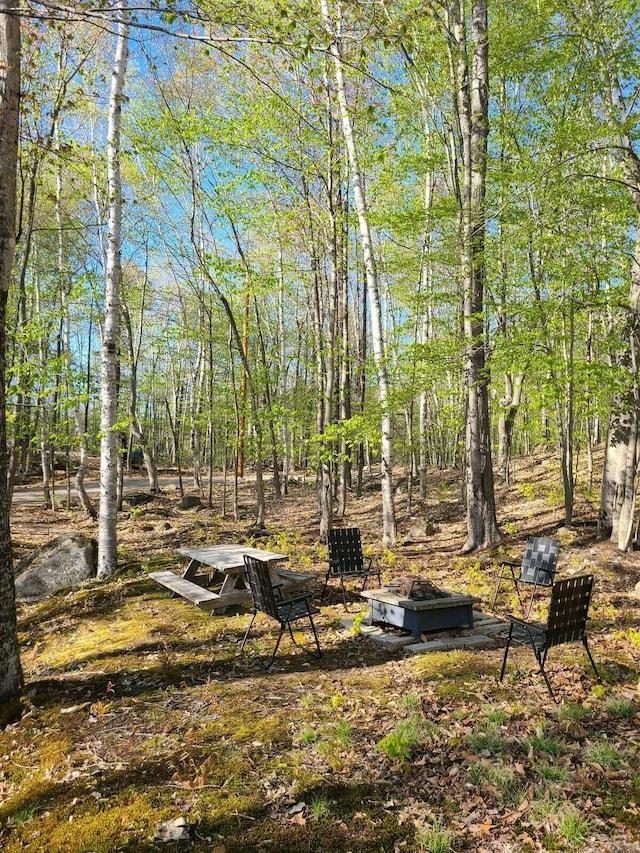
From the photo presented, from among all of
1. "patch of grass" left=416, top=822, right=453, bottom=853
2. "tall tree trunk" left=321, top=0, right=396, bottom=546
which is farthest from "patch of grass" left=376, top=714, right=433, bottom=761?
"tall tree trunk" left=321, top=0, right=396, bottom=546

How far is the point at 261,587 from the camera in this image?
5.10 m

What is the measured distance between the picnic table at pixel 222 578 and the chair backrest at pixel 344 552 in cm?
43

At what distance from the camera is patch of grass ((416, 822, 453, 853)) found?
262 cm

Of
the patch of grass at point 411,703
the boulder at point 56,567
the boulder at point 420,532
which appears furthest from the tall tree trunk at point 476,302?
the boulder at point 56,567

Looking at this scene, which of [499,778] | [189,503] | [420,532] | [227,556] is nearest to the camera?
[499,778]

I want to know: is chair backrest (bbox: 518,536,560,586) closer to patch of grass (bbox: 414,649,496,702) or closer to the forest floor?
the forest floor

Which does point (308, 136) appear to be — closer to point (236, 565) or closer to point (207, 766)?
point (236, 565)

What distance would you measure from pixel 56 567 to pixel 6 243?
619 cm

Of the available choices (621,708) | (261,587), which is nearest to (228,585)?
(261,587)

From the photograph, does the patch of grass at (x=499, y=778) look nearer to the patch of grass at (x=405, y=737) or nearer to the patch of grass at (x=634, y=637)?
the patch of grass at (x=405, y=737)

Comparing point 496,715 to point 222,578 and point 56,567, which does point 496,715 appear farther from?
point 56,567

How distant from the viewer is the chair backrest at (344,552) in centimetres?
729

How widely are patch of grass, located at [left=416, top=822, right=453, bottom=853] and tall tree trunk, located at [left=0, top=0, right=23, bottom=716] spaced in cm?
326

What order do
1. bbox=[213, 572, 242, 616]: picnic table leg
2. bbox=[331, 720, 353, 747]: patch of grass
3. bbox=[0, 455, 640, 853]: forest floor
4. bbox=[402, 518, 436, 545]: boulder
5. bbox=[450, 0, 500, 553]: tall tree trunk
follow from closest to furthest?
bbox=[0, 455, 640, 853]: forest floor
bbox=[331, 720, 353, 747]: patch of grass
bbox=[213, 572, 242, 616]: picnic table leg
bbox=[450, 0, 500, 553]: tall tree trunk
bbox=[402, 518, 436, 545]: boulder
